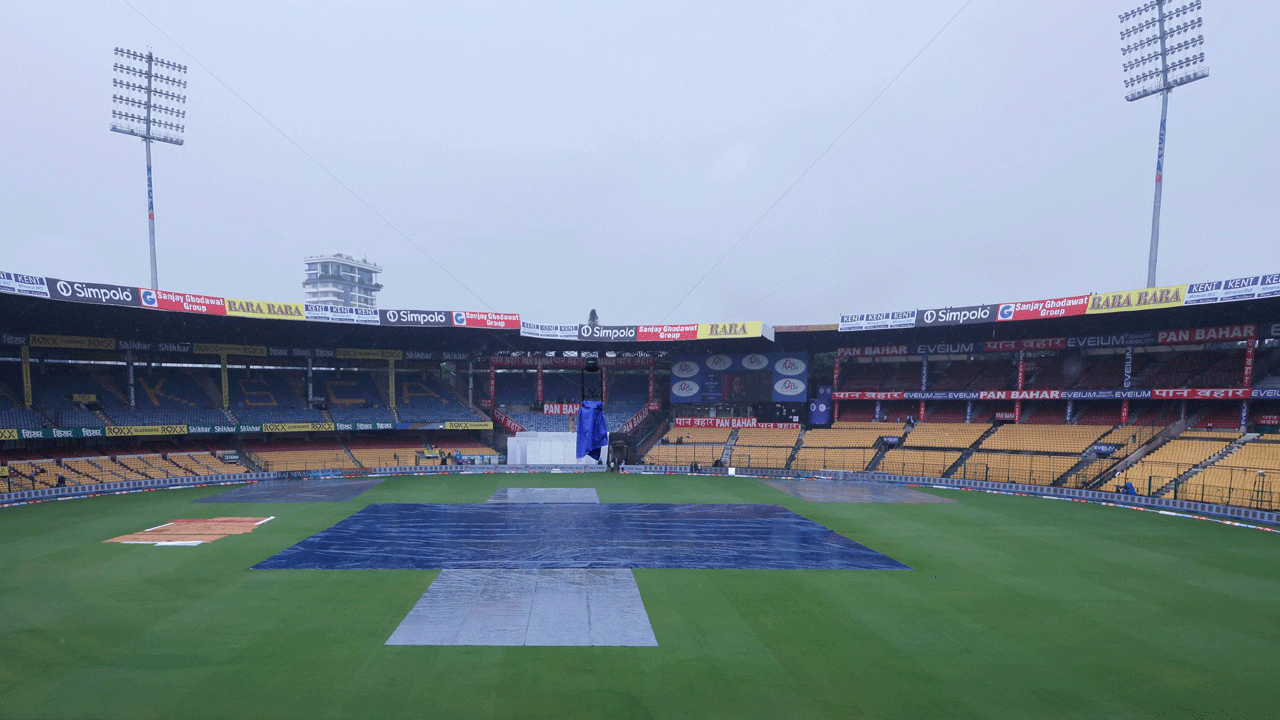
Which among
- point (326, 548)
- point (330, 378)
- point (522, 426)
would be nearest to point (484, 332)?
point (522, 426)

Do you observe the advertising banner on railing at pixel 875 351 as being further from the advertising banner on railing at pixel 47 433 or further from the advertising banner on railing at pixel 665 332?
the advertising banner on railing at pixel 47 433

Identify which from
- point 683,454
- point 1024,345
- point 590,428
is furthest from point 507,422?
point 1024,345

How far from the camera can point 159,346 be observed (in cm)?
4053

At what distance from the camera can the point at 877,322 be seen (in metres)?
42.2

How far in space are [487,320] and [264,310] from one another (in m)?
14.1

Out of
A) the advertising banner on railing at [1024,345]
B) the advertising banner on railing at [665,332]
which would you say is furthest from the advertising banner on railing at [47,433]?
the advertising banner on railing at [1024,345]

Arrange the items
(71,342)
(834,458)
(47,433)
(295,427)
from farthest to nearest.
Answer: (834,458) → (295,427) → (71,342) → (47,433)

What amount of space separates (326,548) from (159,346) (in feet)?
109

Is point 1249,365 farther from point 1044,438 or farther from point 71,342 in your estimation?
point 71,342

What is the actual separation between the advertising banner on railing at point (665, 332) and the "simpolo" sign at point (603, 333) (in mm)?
771

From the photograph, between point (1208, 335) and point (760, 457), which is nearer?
point (1208, 335)

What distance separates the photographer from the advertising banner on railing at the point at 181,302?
3191 cm

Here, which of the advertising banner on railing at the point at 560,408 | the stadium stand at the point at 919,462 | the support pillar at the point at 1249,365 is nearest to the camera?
the support pillar at the point at 1249,365

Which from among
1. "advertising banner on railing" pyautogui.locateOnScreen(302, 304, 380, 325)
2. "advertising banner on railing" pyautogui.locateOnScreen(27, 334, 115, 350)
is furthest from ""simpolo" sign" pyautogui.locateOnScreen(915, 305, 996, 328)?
"advertising banner on railing" pyautogui.locateOnScreen(27, 334, 115, 350)
